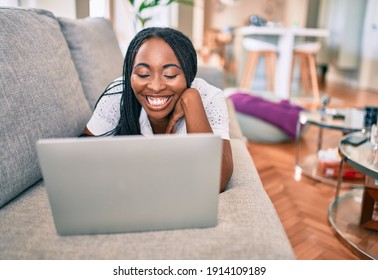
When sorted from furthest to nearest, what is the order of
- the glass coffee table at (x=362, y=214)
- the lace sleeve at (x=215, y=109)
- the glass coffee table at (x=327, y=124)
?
the glass coffee table at (x=327, y=124) → the glass coffee table at (x=362, y=214) → the lace sleeve at (x=215, y=109)

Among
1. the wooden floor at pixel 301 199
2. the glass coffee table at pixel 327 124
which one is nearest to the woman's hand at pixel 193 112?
the wooden floor at pixel 301 199

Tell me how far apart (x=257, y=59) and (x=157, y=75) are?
4.12 metres

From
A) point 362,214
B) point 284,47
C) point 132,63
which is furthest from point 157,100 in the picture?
point 284,47

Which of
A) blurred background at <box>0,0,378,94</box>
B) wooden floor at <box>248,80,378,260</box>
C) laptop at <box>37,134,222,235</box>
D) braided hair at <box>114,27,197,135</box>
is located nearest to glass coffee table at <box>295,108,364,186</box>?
wooden floor at <box>248,80,378,260</box>

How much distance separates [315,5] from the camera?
8641mm

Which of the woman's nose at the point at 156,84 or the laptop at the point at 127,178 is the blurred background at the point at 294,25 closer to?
the woman's nose at the point at 156,84

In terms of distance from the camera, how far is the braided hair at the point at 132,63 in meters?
0.93

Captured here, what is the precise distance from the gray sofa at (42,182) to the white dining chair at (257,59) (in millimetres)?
3458

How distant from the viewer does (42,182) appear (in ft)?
3.34

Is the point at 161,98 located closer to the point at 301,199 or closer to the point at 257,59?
the point at 301,199
